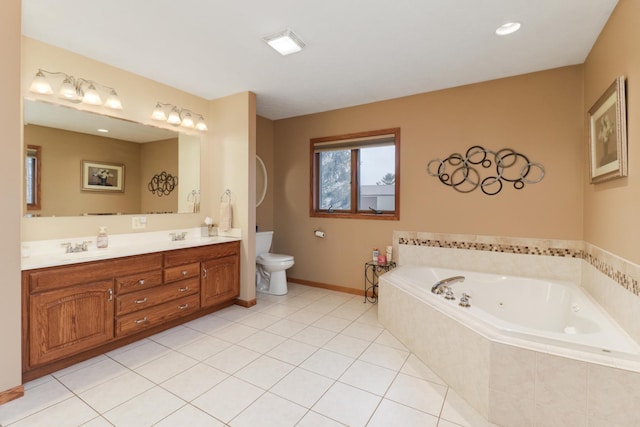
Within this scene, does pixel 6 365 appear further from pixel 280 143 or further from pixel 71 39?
pixel 280 143

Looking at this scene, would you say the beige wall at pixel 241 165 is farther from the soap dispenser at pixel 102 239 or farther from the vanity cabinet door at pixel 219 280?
the soap dispenser at pixel 102 239

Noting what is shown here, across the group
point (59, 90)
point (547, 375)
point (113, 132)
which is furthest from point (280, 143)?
point (547, 375)

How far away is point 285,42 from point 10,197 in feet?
6.90

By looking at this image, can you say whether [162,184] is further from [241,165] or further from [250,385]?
[250,385]

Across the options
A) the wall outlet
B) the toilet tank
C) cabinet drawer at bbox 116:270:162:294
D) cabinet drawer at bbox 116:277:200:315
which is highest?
the wall outlet

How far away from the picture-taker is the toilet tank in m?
3.99

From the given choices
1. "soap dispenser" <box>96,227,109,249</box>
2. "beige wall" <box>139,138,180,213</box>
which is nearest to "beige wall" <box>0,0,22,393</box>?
"soap dispenser" <box>96,227,109,249</box>

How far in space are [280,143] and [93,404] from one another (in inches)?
144

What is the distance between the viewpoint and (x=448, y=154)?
10.6 feet

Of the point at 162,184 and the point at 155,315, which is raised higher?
the point at 162,184

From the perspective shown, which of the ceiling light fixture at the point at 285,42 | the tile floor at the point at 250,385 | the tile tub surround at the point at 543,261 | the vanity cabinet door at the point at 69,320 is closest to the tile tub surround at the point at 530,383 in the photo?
the tile floor at the point at 250,385

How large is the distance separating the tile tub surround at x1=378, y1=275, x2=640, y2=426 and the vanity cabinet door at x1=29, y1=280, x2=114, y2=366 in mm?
2532

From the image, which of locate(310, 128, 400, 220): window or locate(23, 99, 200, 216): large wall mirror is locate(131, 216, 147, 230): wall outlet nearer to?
locate(23, 99, 200, 216): large wall mirror

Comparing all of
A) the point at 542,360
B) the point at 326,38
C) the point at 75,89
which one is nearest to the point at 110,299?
the point at 75,89
